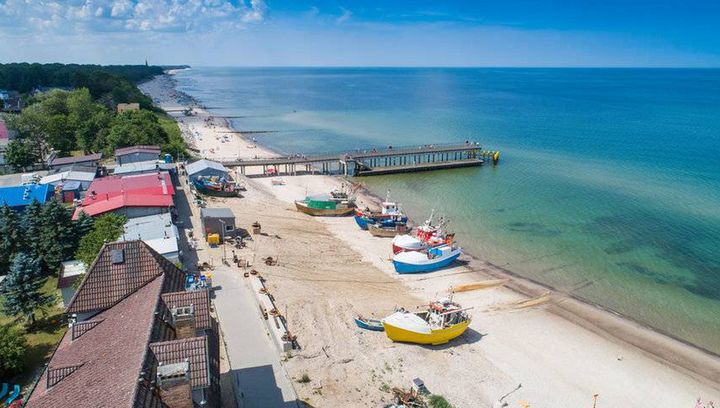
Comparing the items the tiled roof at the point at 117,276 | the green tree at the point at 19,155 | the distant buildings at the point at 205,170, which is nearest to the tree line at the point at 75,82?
the green tree at the point at 19,155

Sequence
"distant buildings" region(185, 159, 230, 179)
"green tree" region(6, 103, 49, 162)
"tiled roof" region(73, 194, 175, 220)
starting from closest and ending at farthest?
1. "tiled roof" region(73, 194, 175, 220)
2. "distant buildings" region(185, 159, 230, 179)
3. "green tree" region(6, 103, 49, 162)

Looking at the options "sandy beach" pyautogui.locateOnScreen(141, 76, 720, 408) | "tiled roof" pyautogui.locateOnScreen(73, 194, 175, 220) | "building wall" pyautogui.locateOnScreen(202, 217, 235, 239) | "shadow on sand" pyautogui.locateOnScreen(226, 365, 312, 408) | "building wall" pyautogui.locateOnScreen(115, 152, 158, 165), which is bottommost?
"sandy beach" pyautogui.locateOnScreen(141, 76, 720, 408)

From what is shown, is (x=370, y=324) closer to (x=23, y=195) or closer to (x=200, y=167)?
(x=200, y=167)

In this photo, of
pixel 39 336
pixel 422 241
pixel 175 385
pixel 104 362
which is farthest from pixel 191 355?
pixel 422 241

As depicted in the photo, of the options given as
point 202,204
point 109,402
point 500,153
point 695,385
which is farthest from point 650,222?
point 109,402

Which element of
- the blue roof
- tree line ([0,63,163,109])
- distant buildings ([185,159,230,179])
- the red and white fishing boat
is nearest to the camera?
the red and white fishing boat

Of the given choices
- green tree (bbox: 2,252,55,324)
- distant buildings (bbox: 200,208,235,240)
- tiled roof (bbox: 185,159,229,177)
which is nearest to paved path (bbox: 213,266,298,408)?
distant buildings (bbox: 200,208,235,240)

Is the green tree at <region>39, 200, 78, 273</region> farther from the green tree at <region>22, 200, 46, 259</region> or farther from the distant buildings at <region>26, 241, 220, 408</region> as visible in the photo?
the distant buildings at <region>26, 241, 220, 408</region>
